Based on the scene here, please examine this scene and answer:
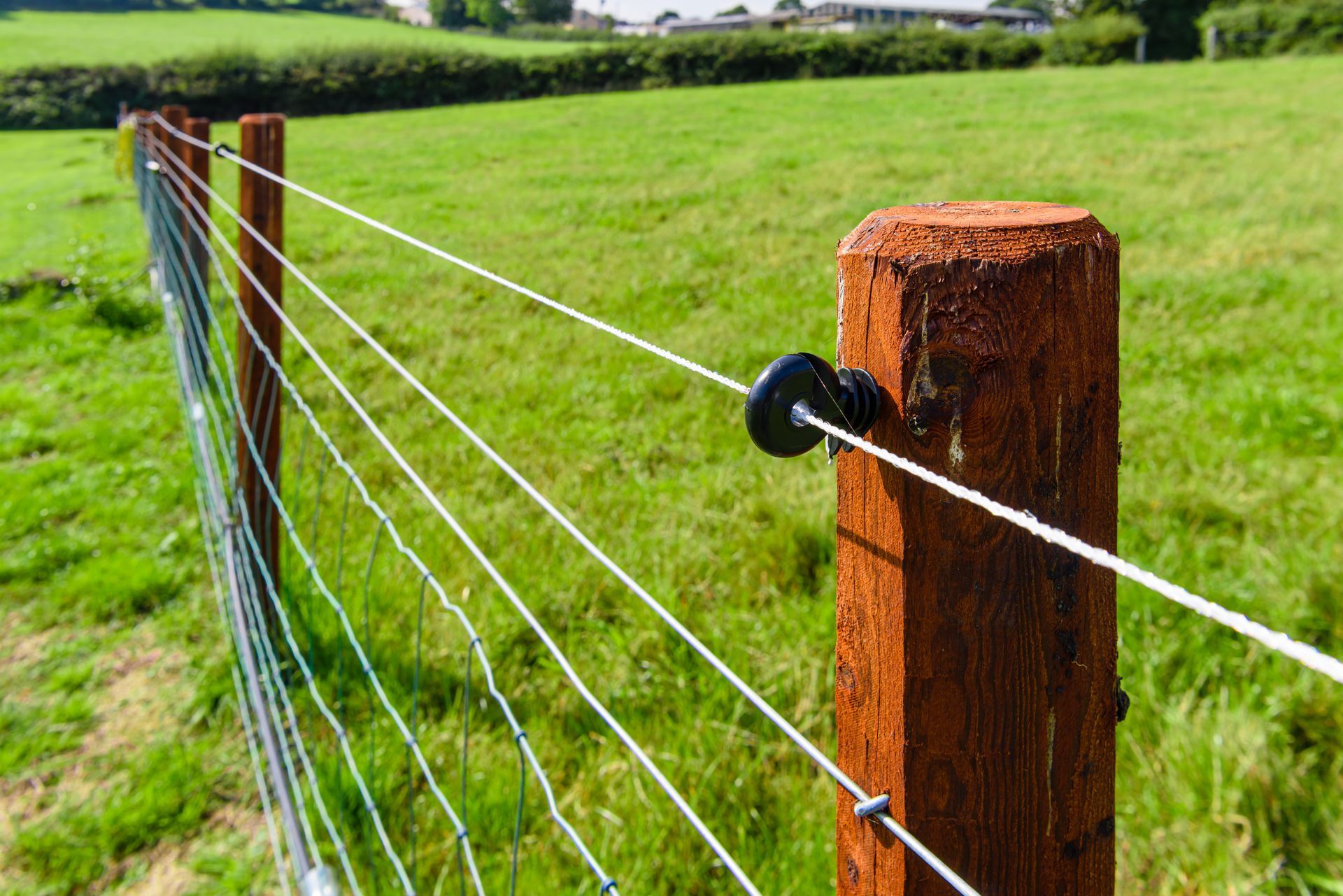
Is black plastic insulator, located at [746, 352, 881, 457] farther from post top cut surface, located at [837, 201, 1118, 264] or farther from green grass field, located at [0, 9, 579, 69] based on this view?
green grass field, located at [0, 9, 579, 69]

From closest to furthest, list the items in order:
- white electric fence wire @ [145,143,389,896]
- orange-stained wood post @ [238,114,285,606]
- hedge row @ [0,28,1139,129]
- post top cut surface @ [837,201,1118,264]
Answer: post top cut surface @ [837,201,1118,264], white electric fence wire @ [145,143,389,896], orange-stained wood post @ [238,114,285,606], hedge row @ [0,28,1139,129]

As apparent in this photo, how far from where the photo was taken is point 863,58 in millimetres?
29594

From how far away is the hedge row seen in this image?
2902 centimetres

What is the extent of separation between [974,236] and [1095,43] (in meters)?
35.1

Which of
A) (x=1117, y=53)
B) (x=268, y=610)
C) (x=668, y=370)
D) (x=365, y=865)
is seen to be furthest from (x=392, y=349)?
(x=1117, y=53)

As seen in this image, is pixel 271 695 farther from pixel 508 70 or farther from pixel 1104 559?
pixel 508 70

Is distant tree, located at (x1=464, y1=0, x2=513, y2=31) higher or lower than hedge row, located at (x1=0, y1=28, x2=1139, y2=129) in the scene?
higher

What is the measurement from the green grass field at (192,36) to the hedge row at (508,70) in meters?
1.39

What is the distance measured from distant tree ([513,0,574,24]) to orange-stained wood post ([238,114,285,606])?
245 feet

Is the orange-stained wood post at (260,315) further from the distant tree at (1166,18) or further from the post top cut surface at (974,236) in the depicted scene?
the distant tree at (1166,18)

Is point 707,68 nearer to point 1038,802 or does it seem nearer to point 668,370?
point 668,370

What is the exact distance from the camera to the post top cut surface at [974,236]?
2.24ft

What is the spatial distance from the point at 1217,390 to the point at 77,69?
109 feet

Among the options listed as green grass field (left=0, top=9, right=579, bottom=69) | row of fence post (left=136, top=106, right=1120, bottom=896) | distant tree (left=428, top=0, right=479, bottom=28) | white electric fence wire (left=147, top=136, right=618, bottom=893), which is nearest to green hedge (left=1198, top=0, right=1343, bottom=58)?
green grass field (left=0, top=9, right=579, bottom=69)
